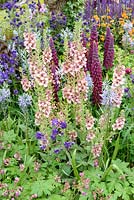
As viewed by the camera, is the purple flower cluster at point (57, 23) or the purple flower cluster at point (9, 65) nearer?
the purple flower cluster at point (9, 65)

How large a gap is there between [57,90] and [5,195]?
1.48 m

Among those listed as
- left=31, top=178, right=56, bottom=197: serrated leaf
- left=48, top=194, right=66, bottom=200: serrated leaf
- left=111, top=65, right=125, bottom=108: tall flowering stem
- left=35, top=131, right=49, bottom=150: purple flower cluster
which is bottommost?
left=48, top=194, right=66, bottom=200: serrated leaf

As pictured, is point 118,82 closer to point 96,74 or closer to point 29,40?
point 29,40

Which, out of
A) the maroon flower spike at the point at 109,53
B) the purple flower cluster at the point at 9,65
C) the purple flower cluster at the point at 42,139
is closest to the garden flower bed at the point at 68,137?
the purple flower cluster at the point at 42,139

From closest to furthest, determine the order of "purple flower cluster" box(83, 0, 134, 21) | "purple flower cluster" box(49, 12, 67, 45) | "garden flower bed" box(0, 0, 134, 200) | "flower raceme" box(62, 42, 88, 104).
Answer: "garden flower bed" box(0, 0, 134, 200)
"flower raceme" box(62, 42, 88, 104)
"purple flower cluster" box(49, 12, 67, 45)
"purple flower cluster" box(83, 0, 134, 21)

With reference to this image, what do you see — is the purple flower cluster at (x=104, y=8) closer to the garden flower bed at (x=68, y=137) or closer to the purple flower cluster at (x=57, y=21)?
the purple flower cluster at (x=57, y=21)

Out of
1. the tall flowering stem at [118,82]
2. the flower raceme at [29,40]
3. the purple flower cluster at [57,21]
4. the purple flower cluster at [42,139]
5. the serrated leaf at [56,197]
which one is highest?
the flower raceme at [29,40]

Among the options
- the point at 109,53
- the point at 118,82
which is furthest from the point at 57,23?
the point at 118,82

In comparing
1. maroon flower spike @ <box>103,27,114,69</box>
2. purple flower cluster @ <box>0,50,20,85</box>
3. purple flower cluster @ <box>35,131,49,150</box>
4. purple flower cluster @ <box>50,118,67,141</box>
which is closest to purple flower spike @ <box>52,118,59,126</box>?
purple flower cluster @ <box>50,118,67,141</box>

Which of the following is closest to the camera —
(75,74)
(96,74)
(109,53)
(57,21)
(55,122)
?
(55,122)

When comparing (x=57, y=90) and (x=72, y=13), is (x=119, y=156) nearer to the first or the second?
(x=57, y=90)

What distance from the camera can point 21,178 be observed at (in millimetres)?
3324

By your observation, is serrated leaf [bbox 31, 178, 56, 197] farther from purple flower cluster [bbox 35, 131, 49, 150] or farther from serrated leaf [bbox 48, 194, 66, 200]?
purple flower cluster [bbox 35, 131, 49, 150]

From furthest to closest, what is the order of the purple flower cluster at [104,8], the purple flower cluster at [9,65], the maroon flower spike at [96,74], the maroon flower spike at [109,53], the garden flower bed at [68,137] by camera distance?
the purple flower cluster at [104,8]
the maroon flower spike at [109,53]
the purple flower cluster at [9,65]
the maroon flower spike at [96,74]
the garden flower bed at [68,137]
